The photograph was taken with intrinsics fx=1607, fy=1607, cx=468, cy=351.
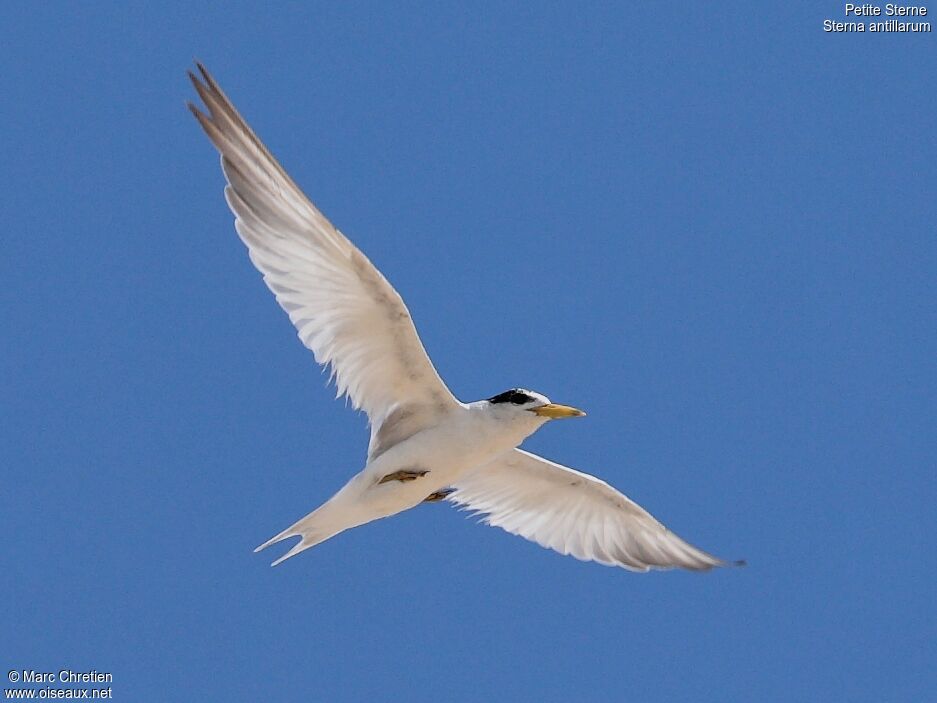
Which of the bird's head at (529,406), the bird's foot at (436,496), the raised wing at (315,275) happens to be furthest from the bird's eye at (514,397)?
the bird's foot at (436,496)

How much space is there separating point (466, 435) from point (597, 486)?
2188mm

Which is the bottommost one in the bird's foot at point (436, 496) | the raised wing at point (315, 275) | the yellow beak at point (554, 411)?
the bird's foot at point (436, 496)

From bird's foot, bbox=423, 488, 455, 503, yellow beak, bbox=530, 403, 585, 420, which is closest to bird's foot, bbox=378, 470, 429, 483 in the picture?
bird's foot, bbox=423, 488, 455, 503

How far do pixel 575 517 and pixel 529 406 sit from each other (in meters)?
2.54

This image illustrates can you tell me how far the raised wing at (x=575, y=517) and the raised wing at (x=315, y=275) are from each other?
1.92 metres

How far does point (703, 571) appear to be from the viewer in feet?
45.9

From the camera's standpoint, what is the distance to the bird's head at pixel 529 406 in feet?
39.9

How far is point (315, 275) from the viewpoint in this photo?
1216cm

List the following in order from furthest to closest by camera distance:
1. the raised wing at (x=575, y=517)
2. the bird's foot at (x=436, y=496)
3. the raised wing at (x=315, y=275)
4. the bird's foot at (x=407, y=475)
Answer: the raised wing at (x=575, y=517)
the bird's foot at (x=436, y=496)
the bird's foot at (x=407, y=475)
the raised wing at (x=315, y=275)

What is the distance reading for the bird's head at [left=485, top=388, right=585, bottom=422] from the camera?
12172 mm

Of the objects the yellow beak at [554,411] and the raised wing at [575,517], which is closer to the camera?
the yellow beak at [554,411]

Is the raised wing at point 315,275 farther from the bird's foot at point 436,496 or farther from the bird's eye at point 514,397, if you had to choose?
the bird's foot at point 436,496

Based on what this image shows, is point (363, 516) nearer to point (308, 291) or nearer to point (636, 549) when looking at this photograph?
point (308, 291)

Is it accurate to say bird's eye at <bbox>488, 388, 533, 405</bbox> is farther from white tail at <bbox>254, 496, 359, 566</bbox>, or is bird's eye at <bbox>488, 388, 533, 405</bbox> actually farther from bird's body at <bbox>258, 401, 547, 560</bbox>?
white tail at <bbox>254, 496, 359, 566</bbox>
